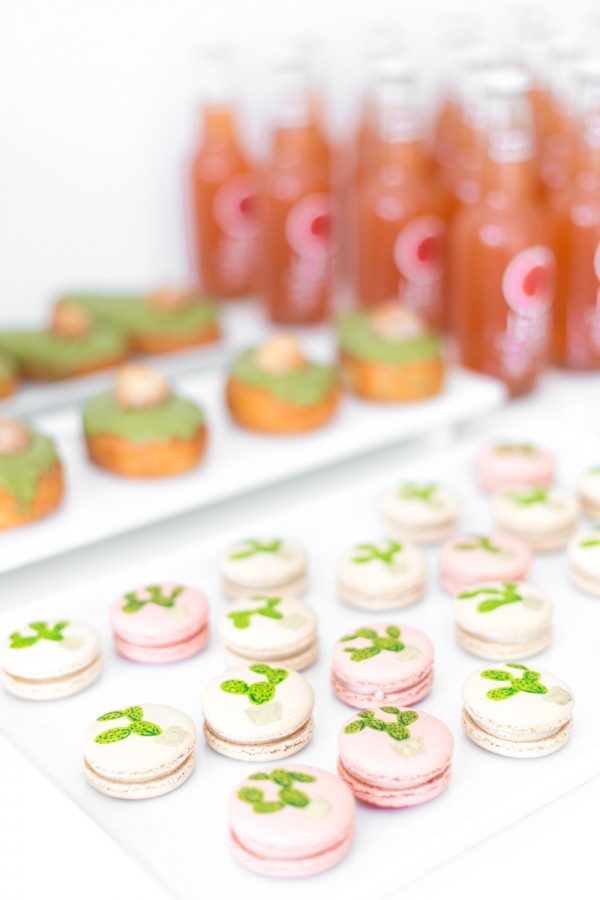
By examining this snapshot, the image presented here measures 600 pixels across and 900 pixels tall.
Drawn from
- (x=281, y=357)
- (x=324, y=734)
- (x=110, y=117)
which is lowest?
(x=324, y=734)

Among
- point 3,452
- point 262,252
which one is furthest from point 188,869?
point 262,252

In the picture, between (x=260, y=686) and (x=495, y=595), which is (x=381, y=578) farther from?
(x=260, y=686)

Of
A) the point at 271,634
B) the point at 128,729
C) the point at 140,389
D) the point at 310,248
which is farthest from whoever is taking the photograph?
the point at 310,248

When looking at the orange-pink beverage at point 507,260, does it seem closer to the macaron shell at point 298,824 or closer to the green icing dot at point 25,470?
the green icing dot at point 25,470

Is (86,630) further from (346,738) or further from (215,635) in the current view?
(346,738)

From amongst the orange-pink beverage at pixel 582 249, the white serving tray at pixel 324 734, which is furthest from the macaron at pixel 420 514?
the orange-pink beverage at pixel 582 249

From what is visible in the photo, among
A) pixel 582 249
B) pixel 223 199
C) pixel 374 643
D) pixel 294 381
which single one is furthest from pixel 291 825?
pixel 223 199
